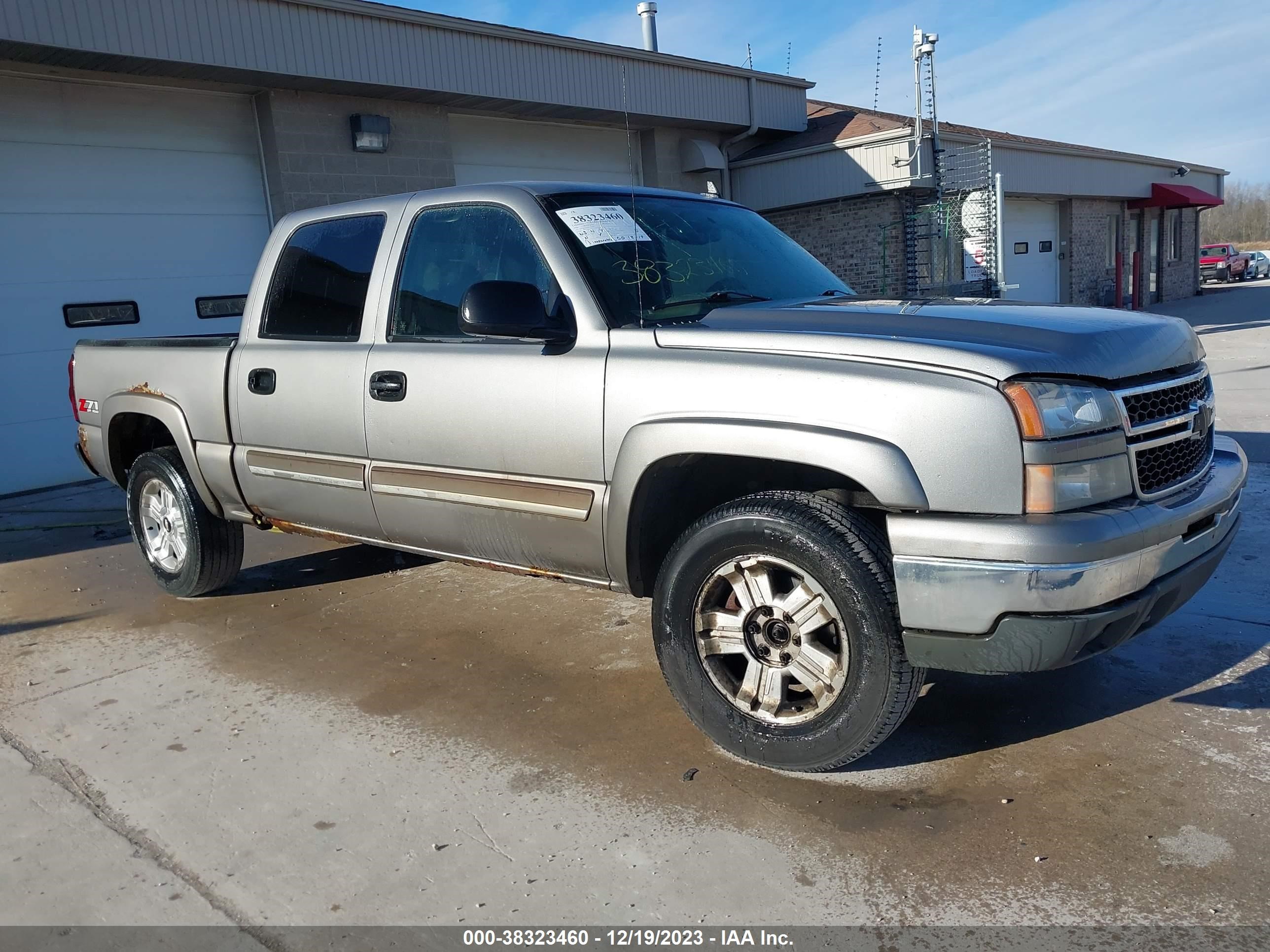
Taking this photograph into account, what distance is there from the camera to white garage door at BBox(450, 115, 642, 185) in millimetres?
13305

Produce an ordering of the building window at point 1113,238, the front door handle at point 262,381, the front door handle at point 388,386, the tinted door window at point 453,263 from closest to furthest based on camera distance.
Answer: the tinted door window at point 453,263, the front door handle at point 388,386, the front door handle at point 262,381, the building window at point 1113,238

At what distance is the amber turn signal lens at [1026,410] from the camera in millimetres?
2713

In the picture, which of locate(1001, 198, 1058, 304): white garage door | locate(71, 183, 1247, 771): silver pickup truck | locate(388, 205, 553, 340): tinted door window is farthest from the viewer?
locate(1001, 198, 1058, 304): white garage door

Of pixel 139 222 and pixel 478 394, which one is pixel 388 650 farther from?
pixel 139 222

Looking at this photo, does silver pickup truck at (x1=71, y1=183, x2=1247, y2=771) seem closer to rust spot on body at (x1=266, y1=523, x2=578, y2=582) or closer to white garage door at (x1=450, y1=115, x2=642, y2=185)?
rust spot on body at (x1=266, y1=523, x2=578, y2=582)

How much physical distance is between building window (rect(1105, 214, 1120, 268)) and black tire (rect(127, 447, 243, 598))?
25499 mm

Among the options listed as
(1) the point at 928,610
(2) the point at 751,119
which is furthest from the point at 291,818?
(2) the point at 751,119

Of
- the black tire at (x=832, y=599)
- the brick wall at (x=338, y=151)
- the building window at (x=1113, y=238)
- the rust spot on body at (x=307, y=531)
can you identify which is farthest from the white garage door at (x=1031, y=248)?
the black tire at (x=832, y=599)

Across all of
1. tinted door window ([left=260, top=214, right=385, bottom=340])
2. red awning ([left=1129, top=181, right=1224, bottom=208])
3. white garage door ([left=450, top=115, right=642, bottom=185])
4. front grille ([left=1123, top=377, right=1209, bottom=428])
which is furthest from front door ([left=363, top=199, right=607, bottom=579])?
red awning ([left=1129, top=181, right=1224, bottom=208])

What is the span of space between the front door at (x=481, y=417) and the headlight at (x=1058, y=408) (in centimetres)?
136

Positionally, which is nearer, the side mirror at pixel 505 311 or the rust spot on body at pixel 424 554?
the side mirror at pixel 505 311

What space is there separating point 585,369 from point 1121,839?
7.10ft

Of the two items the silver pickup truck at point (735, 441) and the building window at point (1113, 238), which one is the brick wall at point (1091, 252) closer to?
the building window at point (1113, 238)

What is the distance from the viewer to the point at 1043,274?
23609mm
